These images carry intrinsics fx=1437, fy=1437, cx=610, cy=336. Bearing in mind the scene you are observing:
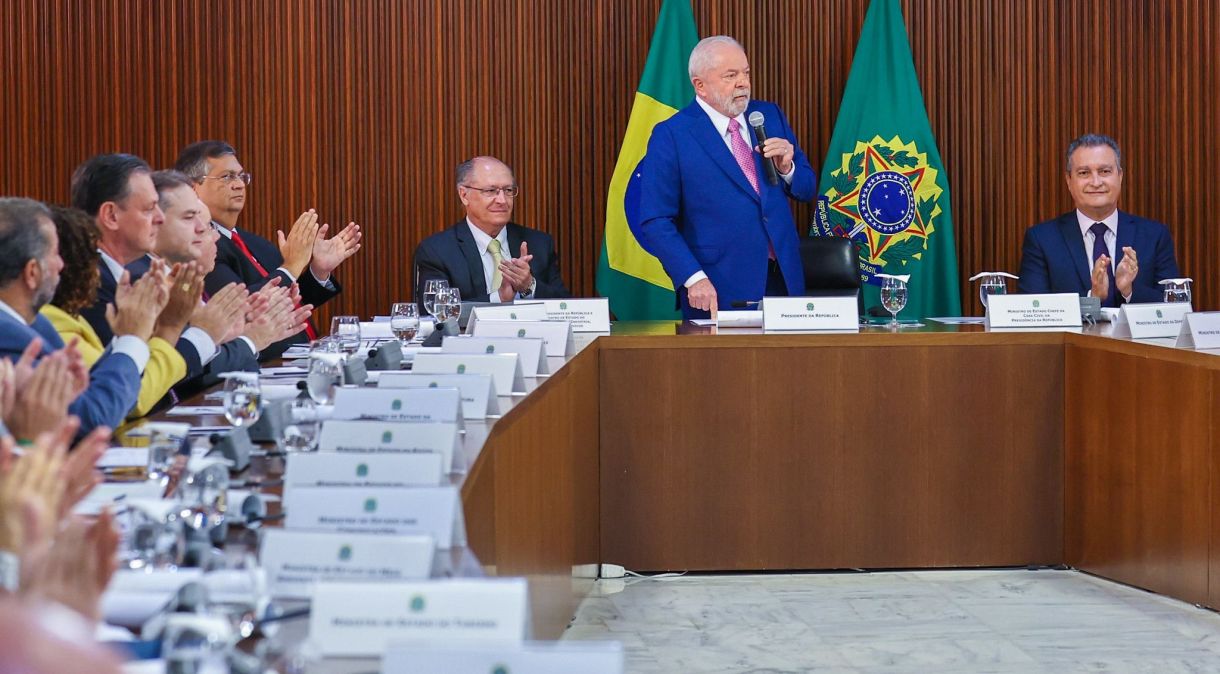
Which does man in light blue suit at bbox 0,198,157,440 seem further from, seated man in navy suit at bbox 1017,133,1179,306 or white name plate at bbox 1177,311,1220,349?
seated man in navy suit at bbox 1017,133,1179,306

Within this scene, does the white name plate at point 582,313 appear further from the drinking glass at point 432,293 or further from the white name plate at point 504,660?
the white name plate at point 504,660

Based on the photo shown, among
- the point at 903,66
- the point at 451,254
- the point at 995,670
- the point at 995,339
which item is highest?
the point at 903,66

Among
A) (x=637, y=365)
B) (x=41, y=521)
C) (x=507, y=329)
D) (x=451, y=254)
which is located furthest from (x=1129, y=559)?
(x=41, y=521)

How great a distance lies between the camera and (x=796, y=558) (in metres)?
4.43

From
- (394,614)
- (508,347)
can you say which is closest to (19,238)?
(508,347)

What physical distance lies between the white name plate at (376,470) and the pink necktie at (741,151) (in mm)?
3708

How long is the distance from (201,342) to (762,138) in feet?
8.09

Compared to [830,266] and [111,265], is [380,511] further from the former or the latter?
[830,266]

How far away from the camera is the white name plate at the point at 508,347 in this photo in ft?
10.5

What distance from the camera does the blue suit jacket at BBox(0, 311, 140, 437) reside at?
2.51 m

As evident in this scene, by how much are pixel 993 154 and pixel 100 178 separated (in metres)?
4.20

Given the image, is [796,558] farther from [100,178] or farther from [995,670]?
[100,178]

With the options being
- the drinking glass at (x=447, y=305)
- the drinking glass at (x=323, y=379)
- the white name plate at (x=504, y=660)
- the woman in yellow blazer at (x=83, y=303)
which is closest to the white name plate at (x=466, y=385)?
the drinking glass at (x=323, y=379)

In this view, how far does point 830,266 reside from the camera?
5.46 m
